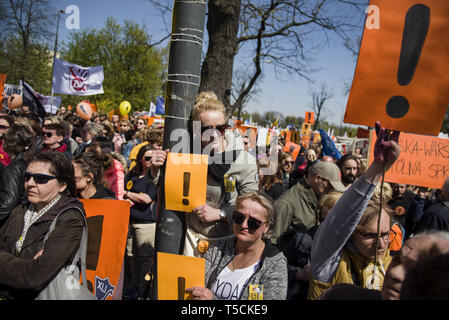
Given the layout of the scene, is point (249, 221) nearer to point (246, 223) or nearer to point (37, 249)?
point (246, 223)

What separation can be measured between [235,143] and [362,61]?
0.89 metres

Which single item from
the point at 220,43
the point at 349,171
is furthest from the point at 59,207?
the point at 349,171

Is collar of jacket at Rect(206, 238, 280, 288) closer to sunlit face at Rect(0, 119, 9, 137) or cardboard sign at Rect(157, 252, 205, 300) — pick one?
cardboard sign at Rect(157, 252, 205, 300)

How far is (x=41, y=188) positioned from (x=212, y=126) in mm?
1122

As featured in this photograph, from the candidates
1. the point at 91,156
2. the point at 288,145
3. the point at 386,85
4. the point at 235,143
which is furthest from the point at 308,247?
the point at 288,145

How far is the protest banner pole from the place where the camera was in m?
2.01

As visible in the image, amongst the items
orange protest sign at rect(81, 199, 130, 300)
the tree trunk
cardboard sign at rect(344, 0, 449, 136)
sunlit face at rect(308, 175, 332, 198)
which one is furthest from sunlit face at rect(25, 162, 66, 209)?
the tree trunk

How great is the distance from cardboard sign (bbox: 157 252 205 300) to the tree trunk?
2.86 m

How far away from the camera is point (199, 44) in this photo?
2062mm

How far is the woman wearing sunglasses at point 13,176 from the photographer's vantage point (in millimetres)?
2842

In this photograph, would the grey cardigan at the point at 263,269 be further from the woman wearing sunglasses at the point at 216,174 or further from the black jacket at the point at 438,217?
the black jacket at the point at 438,217

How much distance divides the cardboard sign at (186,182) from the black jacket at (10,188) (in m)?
1.67
